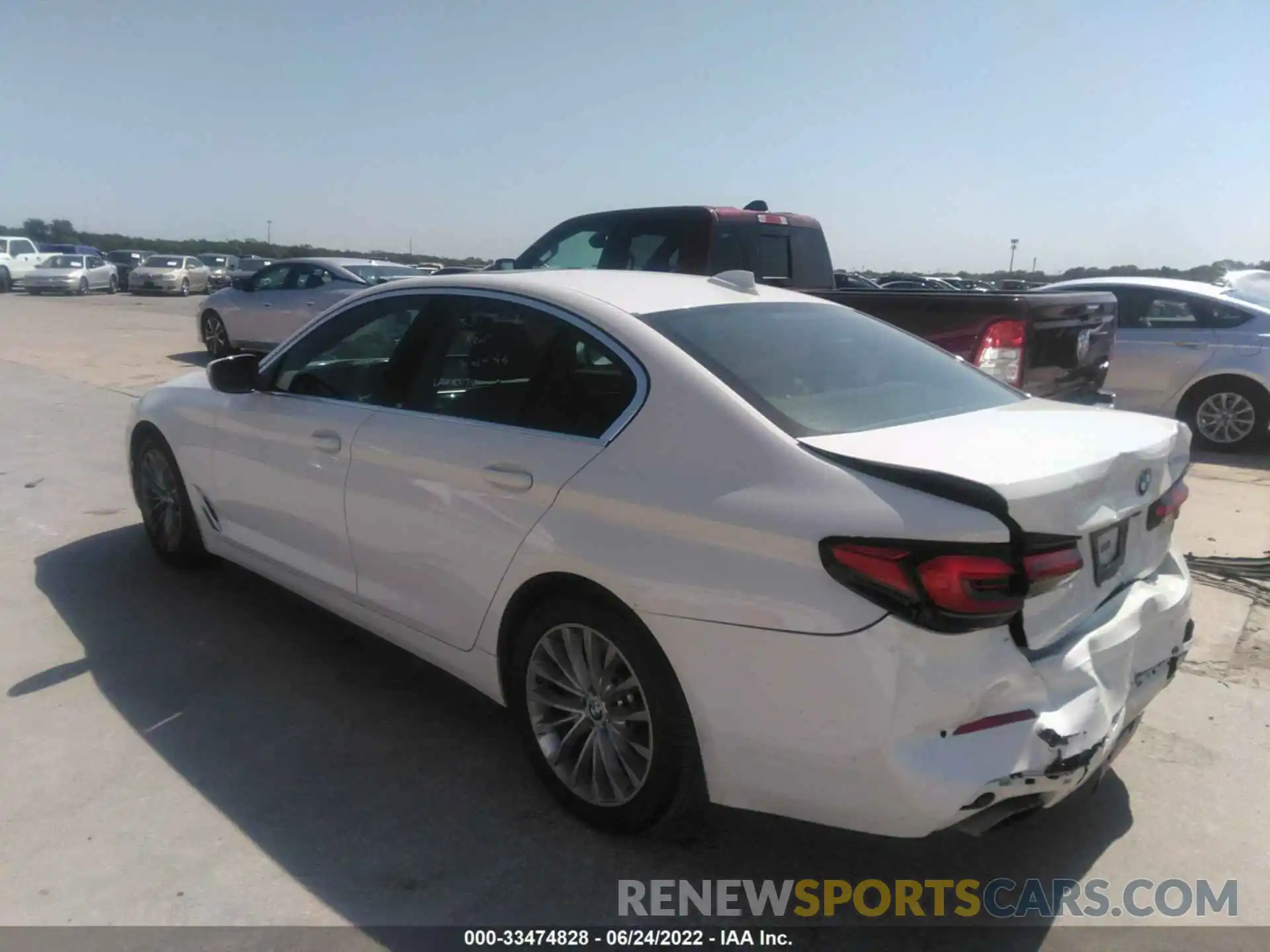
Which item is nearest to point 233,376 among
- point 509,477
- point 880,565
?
point 509,477

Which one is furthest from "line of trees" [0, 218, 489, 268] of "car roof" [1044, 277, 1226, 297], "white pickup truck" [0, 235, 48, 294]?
"car roof" [1044, 277, 1226, 297]

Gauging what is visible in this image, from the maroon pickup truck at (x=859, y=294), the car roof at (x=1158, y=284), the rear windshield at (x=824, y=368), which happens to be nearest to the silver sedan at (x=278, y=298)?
the maroon pickup truck at (x=859, y=294)

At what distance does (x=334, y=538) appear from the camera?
3.90m

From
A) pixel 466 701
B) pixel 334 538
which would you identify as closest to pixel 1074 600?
pixel 466 701

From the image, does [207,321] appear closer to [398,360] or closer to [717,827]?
[398,360]

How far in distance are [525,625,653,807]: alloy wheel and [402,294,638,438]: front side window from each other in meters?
0.66

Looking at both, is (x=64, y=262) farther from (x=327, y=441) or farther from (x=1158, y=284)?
(x=327, y=441)

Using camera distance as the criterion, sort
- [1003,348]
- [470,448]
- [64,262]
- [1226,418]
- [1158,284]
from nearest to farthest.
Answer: [470,448] < [1003,348] < [1226,418] < [1158,284] < [64,262]

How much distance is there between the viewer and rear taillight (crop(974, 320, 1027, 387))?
18.0 ft

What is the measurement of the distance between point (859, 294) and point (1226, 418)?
5321 millimetres

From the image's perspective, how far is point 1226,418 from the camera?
954 centimetres

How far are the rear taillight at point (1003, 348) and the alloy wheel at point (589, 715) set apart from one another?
341 cm

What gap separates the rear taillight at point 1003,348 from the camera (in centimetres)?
548

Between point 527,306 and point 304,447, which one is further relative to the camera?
point 304,447
